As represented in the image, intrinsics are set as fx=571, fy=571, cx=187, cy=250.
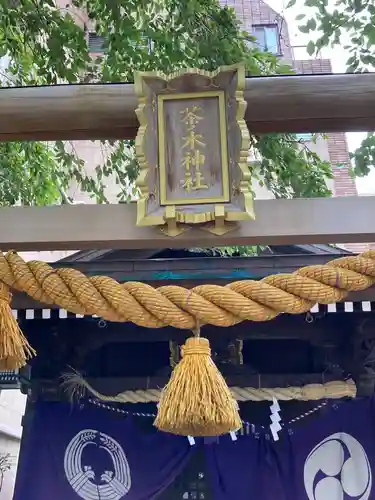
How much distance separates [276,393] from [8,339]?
2.26 m

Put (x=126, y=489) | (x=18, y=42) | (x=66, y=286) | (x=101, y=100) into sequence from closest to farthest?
(x=66, y=286), (x=101, y=100), (x=126, y=489), (x=18, y=42)

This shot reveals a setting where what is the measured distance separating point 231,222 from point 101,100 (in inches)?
28.6

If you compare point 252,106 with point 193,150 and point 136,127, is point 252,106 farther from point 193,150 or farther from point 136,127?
point 136,127

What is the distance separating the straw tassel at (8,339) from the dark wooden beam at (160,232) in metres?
0.32

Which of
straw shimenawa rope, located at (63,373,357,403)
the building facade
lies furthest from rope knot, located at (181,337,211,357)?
the building facade

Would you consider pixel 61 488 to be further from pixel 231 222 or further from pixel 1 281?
pixel 231 222

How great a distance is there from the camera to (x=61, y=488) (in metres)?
3.62

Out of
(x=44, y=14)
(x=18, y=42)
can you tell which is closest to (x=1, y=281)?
→ (x=44, y=14)

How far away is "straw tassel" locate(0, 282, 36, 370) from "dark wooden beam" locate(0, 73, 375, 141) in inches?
29.0

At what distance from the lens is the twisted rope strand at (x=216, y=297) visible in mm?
1749

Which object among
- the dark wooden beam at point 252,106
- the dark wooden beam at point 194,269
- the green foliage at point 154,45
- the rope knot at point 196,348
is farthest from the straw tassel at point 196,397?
the green foliage at point 154,45

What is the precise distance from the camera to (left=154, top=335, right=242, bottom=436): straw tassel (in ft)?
5.56

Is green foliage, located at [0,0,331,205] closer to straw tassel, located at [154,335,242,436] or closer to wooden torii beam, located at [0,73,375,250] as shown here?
wooden torii beam, located at [0,73,375,250]

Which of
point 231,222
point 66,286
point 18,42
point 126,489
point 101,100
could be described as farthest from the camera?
point 18,42
